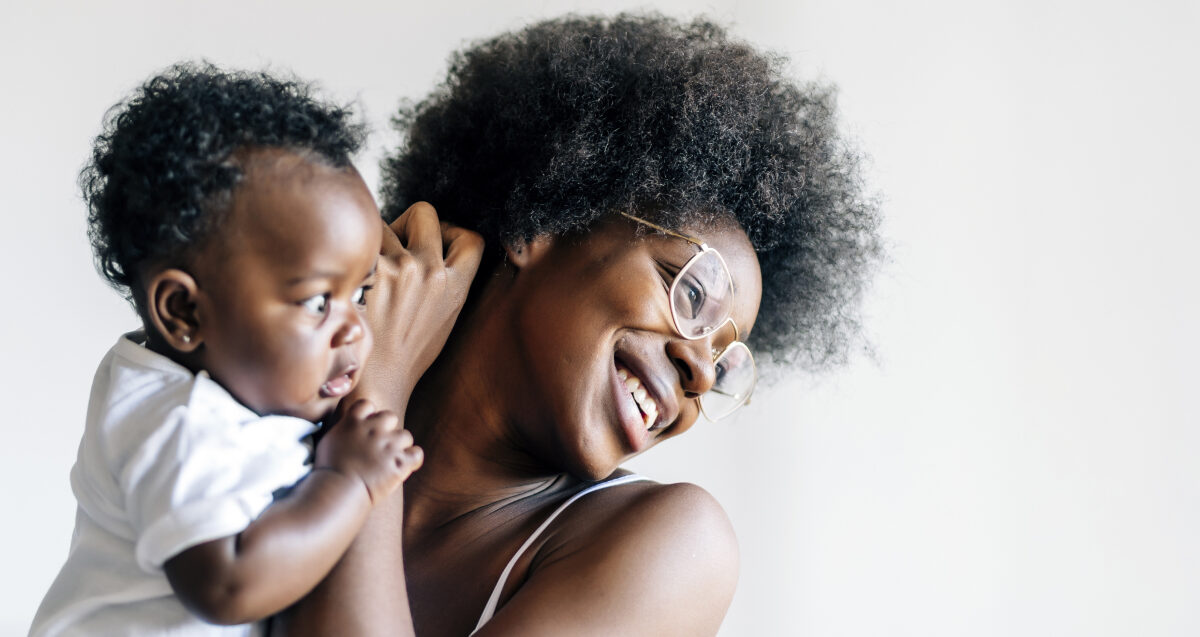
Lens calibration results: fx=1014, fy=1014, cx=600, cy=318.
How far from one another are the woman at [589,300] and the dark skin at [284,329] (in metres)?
0.16

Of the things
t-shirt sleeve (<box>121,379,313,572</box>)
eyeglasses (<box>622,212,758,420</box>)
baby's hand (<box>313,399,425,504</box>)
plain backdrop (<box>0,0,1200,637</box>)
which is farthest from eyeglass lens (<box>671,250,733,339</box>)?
plain backdrop (<box>0,0,1200,637</box>)

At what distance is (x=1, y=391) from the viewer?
2359 mm

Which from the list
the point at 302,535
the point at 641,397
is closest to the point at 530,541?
the point at 641,397

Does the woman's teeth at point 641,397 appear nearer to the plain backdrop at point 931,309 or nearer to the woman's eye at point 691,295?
the woman's eye at point 691,295

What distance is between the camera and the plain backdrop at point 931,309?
6.59 feet

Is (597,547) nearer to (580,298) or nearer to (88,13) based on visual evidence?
(580,298)

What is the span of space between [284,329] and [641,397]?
591 millimetres

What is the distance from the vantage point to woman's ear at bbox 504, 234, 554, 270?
153 centimetres

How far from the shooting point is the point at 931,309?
2.34 meters

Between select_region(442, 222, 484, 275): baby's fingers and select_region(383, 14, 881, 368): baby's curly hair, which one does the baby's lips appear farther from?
select_region(383, 14, 881, 368): baby's curly hair

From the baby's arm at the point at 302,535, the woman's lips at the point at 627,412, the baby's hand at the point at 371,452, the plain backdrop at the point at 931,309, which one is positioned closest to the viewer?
the baby's arm at the point at 302,535

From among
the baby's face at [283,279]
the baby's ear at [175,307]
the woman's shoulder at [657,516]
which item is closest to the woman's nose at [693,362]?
the woman's shoulder at [657,516]

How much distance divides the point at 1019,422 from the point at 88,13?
2.33 metres

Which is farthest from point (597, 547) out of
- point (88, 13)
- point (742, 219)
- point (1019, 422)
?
point (88, 13)
